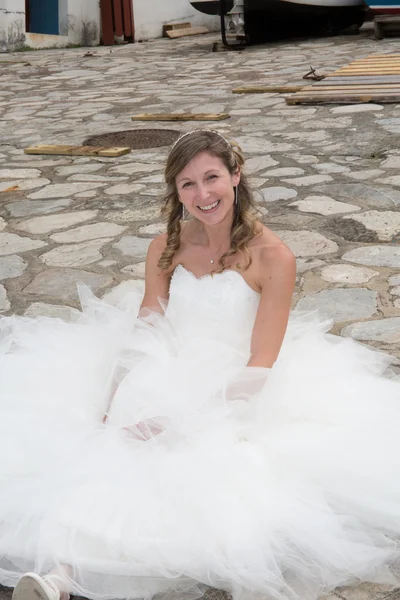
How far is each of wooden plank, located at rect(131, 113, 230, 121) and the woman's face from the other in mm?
5326

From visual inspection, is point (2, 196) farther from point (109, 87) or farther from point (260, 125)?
point (109, 87)

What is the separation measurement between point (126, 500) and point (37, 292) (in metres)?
2.04

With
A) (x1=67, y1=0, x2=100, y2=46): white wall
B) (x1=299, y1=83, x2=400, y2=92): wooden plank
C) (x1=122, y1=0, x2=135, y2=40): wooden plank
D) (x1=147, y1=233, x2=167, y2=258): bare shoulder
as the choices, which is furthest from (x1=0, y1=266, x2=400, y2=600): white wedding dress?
(x1=122, y1=0, x2=135, y2=40): wooden plank

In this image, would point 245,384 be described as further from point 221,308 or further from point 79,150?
point 79,150

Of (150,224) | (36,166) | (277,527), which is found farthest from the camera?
(36,166)

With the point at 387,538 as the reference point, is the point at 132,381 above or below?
above

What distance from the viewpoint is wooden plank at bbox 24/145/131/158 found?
22.0 ft

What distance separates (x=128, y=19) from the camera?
17344 millimetres

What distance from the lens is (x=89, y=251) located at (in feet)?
14.9

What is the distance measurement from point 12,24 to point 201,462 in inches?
579

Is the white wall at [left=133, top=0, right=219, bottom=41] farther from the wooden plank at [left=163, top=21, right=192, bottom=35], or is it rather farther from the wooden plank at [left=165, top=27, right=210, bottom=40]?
the wooden plank at [left=165, top=27, right=210, bottom=40]

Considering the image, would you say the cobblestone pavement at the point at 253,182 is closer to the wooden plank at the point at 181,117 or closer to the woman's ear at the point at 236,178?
the wooden plank at the point at 181,117

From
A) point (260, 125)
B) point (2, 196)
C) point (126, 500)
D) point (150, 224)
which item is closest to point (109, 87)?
point (260, 125)

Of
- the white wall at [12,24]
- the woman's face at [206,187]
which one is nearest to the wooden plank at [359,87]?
the woman's face at [206,187]
